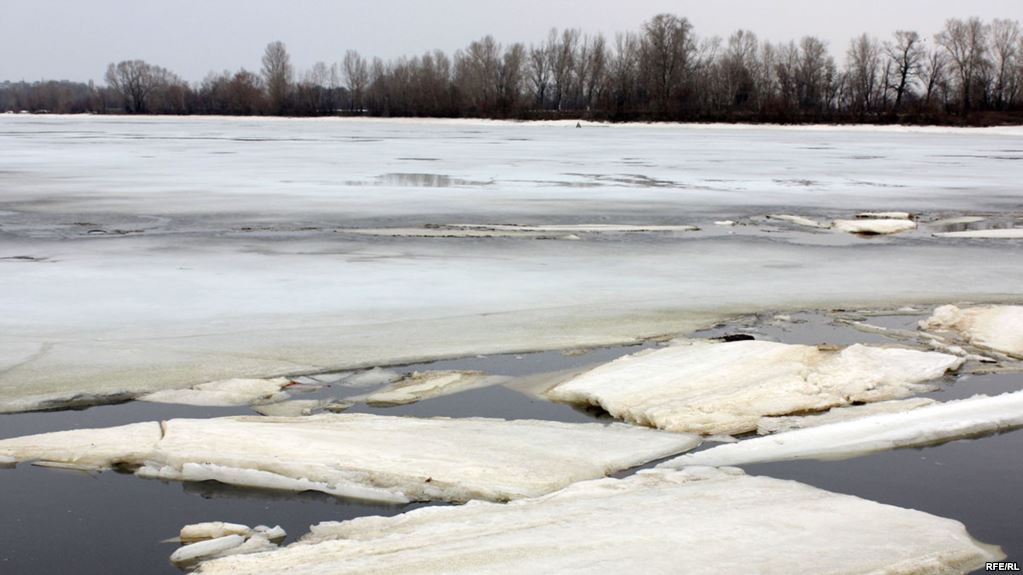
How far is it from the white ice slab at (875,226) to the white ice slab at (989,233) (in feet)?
Result: 1.32

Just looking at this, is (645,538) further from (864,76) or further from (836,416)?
(864,76)

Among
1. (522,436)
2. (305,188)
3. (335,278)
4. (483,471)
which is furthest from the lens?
(305,188)

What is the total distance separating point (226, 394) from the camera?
4297 millimetres

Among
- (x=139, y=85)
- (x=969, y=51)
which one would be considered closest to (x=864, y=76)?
(x=969, y=51)

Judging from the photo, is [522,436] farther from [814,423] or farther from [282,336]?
[282,336]

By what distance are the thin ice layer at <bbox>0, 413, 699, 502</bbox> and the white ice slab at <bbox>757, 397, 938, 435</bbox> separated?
0.39 meters

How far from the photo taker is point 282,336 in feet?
17.2

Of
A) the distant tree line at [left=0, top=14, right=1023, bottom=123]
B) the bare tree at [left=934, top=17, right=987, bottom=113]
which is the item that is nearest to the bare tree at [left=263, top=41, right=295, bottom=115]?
the distant tree line at [left=0, top=14, right=1023, bottom=123]

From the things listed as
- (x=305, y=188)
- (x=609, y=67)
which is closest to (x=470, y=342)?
(x=305, y=188)

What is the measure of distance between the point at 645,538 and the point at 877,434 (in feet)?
4.63

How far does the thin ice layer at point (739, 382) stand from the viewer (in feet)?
13.6

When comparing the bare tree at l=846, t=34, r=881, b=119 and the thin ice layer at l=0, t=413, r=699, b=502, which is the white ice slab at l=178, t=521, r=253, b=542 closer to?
the thin ice layer at l=0, t=413, r=699, b=502

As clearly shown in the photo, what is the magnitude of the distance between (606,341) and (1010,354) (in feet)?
6.26

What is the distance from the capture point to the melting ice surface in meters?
5.06
